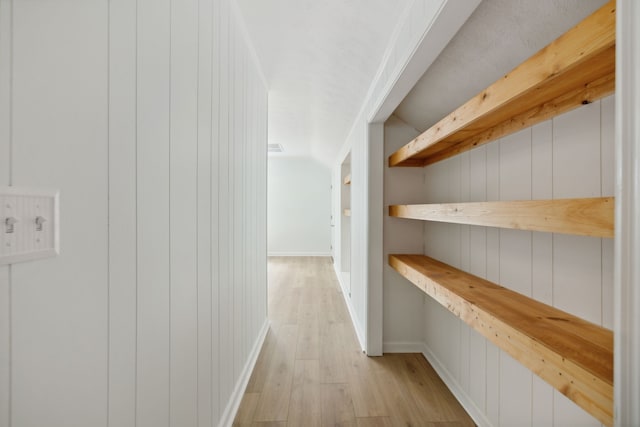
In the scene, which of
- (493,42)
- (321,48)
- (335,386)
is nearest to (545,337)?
(493,42)

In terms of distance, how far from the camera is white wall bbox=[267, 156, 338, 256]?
283 inches

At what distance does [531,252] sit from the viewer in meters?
1.27

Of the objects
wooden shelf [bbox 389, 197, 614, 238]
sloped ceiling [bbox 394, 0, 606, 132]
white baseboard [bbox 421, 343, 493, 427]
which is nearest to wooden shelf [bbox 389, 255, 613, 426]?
wooden shelf [bbox 389, 197, 614, 238]

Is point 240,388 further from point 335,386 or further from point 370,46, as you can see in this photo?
point 370,46

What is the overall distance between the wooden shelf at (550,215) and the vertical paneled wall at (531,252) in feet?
0.89

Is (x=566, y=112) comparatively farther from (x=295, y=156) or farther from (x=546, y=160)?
(x=295, y=156)

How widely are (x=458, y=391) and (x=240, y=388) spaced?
4.33 ft

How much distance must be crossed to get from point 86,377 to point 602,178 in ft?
4.85

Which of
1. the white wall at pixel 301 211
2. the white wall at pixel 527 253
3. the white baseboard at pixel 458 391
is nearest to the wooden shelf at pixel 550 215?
the white wall at pixel 527 253

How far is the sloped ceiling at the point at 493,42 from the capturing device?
1.01 m

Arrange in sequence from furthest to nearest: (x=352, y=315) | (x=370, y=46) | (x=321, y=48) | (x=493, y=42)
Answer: (x=352, y=315) → (x=321, y=48) → (x=370, y=46) → (x=493, y=42)

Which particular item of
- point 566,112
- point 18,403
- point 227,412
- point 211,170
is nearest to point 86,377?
point 18,403

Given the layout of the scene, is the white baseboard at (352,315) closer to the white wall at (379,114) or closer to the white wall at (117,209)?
the white wall at (379,114)

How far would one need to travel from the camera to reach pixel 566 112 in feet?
3.52
